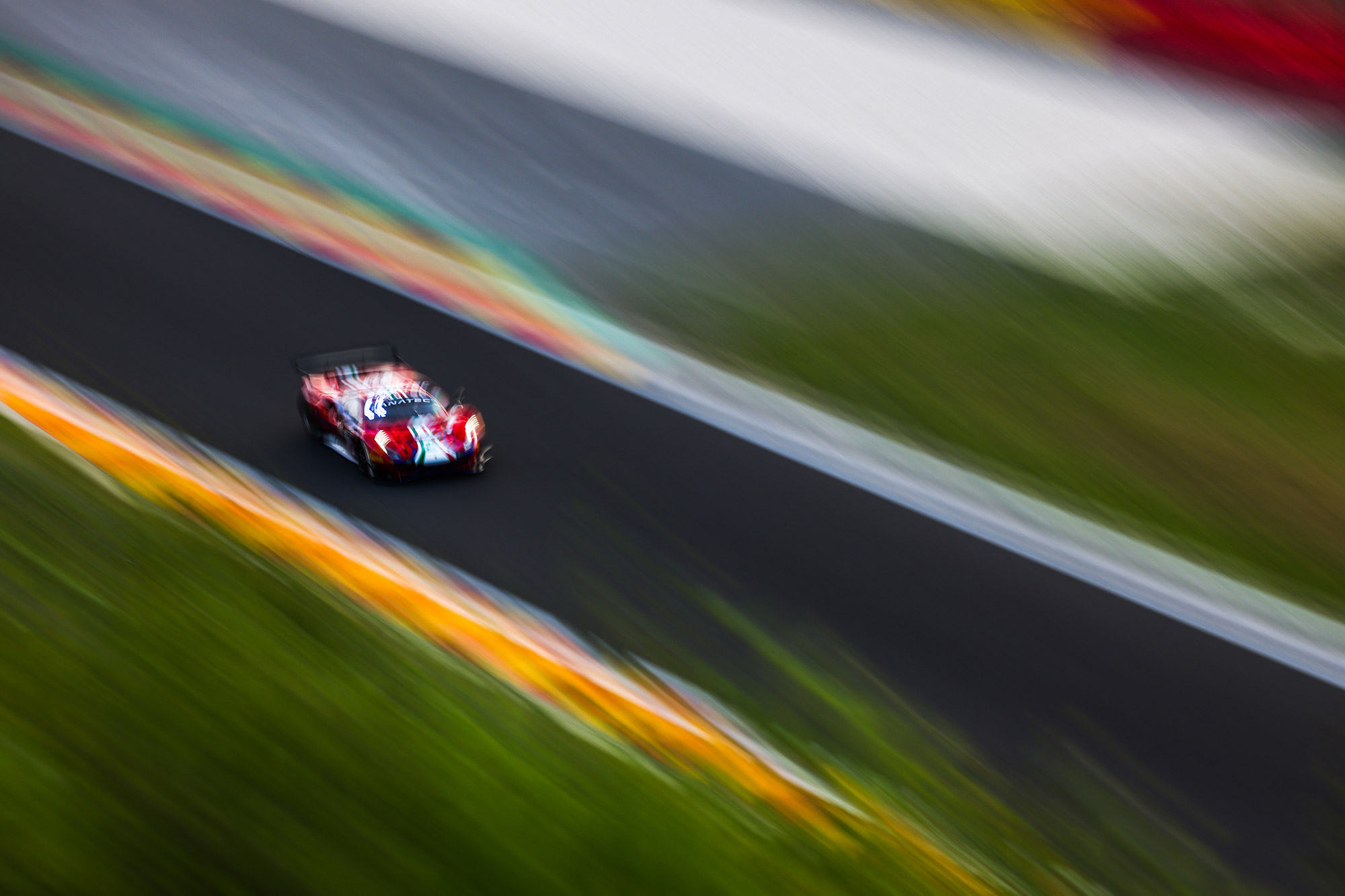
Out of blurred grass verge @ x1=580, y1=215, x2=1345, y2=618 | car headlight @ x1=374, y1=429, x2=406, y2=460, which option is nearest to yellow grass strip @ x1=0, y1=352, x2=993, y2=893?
car headlight @ x1=374, y1=429, x2=406, y2=460

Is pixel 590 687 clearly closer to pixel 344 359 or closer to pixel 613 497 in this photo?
pixel 613 497

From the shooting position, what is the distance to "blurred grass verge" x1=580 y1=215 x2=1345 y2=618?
39.0ft

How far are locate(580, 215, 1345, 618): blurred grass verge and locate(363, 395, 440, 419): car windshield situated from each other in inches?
122

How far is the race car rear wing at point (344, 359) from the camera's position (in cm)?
1405

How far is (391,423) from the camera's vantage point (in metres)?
12.3

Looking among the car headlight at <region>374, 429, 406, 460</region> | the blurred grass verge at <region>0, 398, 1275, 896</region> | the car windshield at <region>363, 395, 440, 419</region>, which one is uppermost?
the blurred grass verge at <region>0, 398, 1275, 896</region>

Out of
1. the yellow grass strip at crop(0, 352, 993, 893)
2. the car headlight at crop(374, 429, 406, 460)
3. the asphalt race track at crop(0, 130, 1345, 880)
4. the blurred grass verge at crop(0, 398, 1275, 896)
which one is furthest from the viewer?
the car headlight at crop(374, 429, 406, 460)

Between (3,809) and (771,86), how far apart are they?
17.4m

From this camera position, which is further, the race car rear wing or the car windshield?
the race car rear wing

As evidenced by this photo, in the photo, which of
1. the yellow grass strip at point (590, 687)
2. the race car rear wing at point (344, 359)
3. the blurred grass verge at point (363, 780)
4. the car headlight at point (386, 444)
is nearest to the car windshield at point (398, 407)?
the car headlight at point (386, 444)

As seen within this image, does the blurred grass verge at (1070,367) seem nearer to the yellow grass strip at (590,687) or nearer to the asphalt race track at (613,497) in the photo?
the asphalt race track at (613,497)

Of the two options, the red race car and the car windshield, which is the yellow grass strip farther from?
the car windshield

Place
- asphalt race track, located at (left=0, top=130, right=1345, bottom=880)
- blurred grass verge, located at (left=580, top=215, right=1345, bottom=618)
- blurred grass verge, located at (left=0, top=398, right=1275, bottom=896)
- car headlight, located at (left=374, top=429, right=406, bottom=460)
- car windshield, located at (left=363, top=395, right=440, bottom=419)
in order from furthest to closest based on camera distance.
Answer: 1. car windshield, located at (left=363, top=395, right=440, bottom=419)
2. car headlight, located at (left=374, top=429, right=406, bottom=460)
3. blurred grass verge, located at (left=580, top=215, right=1345, bottom=618)
4. asphalt race track, located at (left=0, top=130, right=1345, bottom=880)
5. blurred grass verge, located at (left=0, top=398, right=1275, bottom=896)

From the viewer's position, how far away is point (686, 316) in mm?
14828
